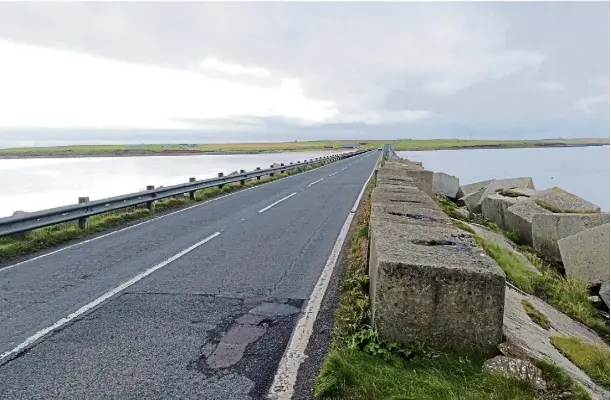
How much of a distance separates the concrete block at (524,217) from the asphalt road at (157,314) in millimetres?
5711

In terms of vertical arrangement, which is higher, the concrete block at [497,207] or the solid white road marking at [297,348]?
the solid white road marking at [297,348]

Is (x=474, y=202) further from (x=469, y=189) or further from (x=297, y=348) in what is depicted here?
(x=297, y=348)

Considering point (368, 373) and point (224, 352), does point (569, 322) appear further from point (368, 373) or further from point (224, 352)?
point (224, 352)

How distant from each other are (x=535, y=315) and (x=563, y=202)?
825 cm

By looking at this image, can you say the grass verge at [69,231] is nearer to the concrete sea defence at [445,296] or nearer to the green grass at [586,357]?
the concrete sea defence at [445,296]

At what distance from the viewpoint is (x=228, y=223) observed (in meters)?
12.0

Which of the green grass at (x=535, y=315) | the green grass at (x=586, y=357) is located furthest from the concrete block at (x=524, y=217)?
the green grass at (x=586, y=357)

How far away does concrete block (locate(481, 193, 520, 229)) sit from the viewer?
50.0 ft

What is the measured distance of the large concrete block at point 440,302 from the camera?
381cm

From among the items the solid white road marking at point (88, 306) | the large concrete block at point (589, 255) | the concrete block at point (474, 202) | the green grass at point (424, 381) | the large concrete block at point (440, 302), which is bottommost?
the concrete block at point (474, 202)

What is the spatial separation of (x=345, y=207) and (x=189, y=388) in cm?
1168

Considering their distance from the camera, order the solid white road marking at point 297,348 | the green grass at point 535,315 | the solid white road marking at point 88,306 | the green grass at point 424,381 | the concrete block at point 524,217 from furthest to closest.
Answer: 1. the concrete block at point 524,217
2. the green grass at point 535,315
3. the solid white road marking at point 88,306
4. the solid white road marking at point 297,348
5. the green grass at point 424,381

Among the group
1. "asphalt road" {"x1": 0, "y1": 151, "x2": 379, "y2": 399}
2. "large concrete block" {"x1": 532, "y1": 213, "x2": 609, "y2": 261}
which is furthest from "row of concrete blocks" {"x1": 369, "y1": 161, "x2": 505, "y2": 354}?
"large concrete block" {"x1": 532, "y1": 213, "x2": 609, "y2": 261}

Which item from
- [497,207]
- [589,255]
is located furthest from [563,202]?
[589,255]
